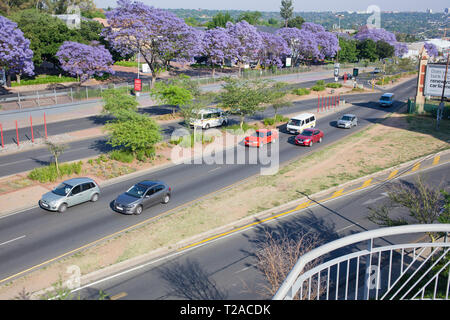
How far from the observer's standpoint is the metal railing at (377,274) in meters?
6.36

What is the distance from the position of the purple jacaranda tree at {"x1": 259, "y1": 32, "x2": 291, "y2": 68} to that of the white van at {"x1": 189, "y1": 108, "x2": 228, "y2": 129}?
46.1 meters

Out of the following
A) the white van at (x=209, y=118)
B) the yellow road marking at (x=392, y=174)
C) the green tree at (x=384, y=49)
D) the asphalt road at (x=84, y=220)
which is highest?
the green tree at (x=384, y=49)

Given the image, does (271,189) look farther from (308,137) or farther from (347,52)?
(347,52)

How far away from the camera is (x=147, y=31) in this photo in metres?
56.6

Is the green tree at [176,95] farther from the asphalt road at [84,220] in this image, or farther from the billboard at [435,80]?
the billboard at [435,80]

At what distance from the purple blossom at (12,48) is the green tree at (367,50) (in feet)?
292

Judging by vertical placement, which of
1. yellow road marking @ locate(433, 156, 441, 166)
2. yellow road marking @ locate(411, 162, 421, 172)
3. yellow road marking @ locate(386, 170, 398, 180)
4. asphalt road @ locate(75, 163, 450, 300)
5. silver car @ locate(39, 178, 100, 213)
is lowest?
asphalt road @ locate(75, 163, 450, 300)

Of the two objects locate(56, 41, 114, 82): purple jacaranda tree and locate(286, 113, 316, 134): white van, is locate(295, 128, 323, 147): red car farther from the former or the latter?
locate(56, 41, 114, 82): purple jacaranda tree

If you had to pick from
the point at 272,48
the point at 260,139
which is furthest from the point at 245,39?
the point at 260,139

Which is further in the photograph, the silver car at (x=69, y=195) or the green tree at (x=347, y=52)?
the green tree at (x=347, y=52)

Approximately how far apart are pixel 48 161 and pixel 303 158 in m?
19.6

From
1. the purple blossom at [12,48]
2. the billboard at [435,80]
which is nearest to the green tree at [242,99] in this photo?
the billboard at [435,80]

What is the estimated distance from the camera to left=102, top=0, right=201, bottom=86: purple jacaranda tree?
56375 mm

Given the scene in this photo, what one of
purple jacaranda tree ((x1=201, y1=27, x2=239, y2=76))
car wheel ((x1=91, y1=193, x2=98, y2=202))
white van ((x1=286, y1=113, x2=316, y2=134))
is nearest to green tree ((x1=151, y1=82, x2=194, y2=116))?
white van ((x1=286, y1=113, x2=316, y2=134))
